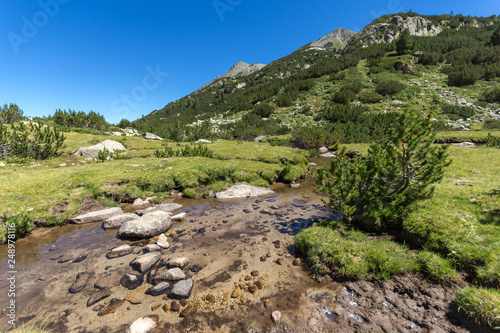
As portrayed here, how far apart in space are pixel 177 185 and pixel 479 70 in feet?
244

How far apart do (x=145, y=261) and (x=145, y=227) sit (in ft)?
6.64

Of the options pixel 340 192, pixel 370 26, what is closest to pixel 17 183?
pixel 340 192

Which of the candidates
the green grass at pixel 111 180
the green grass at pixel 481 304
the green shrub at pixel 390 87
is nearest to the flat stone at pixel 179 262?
the green grass at pixel 111 180

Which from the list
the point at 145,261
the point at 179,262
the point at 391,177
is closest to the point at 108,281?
the point at 145,261

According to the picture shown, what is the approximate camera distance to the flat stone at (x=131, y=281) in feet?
16.4

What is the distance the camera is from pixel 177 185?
12719 millimetres

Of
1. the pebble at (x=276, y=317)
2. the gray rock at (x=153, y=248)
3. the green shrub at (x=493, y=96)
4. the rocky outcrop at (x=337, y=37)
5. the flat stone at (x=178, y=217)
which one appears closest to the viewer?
the pebble at (x=276, y=317)

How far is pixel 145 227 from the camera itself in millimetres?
7461

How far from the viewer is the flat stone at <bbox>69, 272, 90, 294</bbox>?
4870 mm

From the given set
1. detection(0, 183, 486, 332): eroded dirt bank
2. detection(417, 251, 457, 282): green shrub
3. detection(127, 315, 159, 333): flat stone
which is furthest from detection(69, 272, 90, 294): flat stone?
detection(417, 251, 457, 282): green shrub

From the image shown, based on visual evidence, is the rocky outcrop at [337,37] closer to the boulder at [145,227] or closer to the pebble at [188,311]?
the boulder at [145,227]

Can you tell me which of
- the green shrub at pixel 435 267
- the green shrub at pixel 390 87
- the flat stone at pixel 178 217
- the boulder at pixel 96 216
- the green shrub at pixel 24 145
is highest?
the green shrub at pixel 390 87

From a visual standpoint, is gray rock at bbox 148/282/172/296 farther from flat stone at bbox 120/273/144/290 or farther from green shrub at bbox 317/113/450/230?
green shrub at bbox 317/113/450/230

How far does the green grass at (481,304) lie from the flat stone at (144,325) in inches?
242
